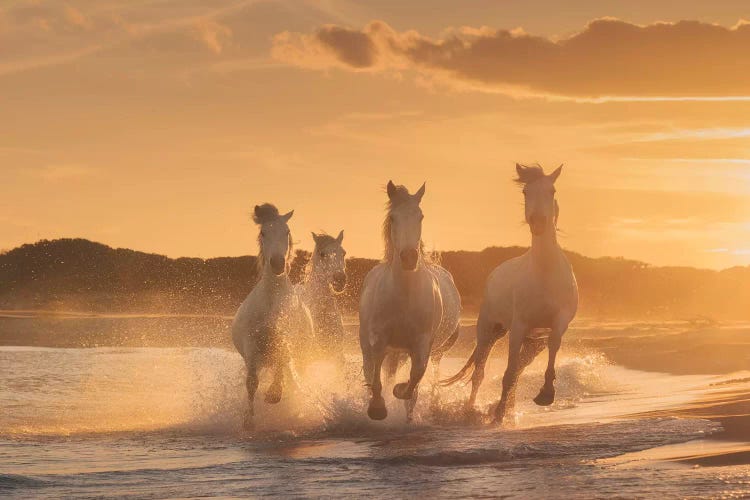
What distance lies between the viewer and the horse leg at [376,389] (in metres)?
12.5

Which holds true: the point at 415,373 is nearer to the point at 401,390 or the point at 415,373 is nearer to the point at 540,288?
the point at 401,390

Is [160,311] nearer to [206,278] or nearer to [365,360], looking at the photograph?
[206,278]

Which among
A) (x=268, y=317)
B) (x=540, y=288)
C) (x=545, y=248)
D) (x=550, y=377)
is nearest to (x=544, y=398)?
(x=550, y=377)

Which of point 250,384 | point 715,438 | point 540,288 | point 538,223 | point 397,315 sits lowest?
point 715,438

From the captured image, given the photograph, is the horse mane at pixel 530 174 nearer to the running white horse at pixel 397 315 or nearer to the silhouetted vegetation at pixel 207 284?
the running white horse at pixel 397 315

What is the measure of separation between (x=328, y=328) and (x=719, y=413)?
266 inches

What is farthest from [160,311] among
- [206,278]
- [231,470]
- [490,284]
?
[231,470]

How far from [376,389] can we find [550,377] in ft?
6.46

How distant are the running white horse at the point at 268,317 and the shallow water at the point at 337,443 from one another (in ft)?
1.90

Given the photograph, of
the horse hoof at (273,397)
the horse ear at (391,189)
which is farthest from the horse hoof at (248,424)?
the horse ear at (391,189)

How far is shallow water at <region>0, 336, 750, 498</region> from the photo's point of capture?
908 cm

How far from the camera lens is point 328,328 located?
58.9 ft

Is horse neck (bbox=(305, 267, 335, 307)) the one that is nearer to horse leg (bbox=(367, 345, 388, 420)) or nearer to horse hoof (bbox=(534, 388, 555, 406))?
horse leg (bbox=(367, 345, 388, 420))

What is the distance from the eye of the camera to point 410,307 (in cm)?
1269
